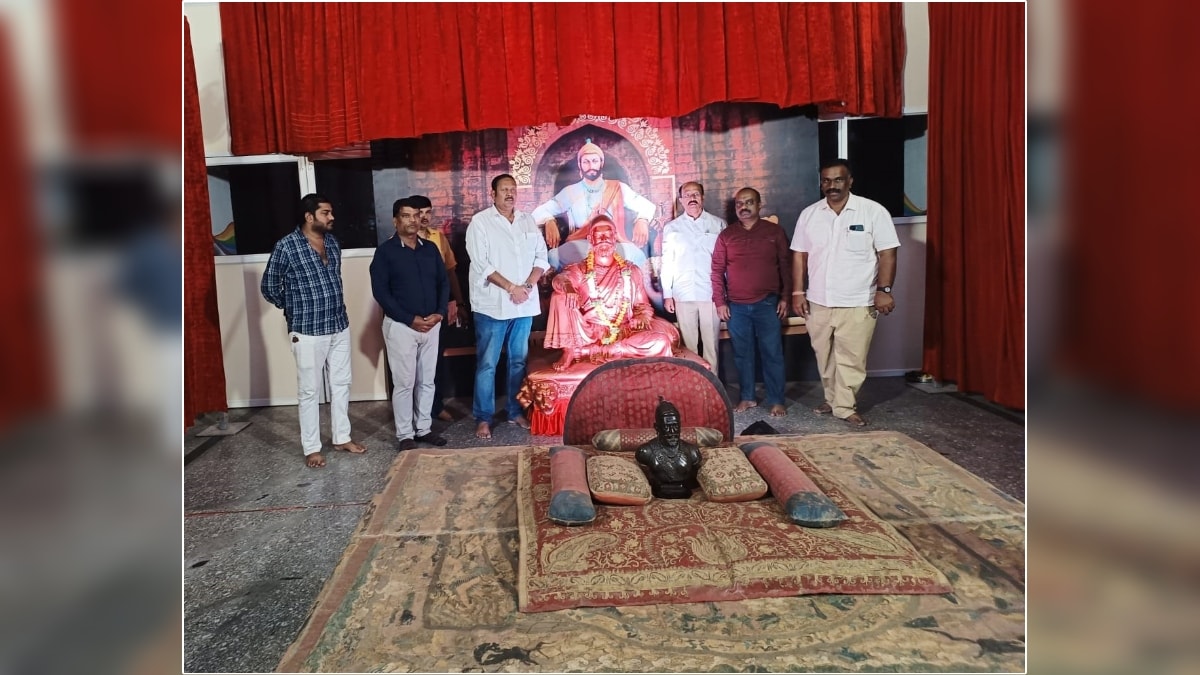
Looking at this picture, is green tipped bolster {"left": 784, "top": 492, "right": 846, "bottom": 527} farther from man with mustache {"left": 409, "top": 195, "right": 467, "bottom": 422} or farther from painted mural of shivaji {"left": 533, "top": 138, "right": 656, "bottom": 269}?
painted mural of shivaji {"left": 533, "top": 138, "right": 656, "bottom": 269}

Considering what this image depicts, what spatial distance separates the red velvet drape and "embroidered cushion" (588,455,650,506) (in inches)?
63.6

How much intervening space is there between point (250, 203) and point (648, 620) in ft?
10.3

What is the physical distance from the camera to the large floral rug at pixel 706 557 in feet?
4.72

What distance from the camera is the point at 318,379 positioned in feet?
9.37

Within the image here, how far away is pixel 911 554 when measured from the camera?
5.02 feet

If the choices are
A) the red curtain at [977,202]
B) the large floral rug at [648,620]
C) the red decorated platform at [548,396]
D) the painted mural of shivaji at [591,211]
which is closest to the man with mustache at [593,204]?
the painted mural of shivaji at [591,211]

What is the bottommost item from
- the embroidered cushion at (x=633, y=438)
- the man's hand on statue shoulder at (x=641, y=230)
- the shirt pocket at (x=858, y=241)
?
the embroidered cushion at (x=633, y=438)

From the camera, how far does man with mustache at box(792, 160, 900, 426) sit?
3279mm

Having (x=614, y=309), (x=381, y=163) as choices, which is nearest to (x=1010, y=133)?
(x=614, y=309)

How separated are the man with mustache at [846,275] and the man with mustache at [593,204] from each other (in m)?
0.93

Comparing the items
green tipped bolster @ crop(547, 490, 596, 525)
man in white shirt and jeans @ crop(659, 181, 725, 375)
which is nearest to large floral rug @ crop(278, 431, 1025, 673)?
green tipped bolster @ crop(547, 490, 596, 525)
